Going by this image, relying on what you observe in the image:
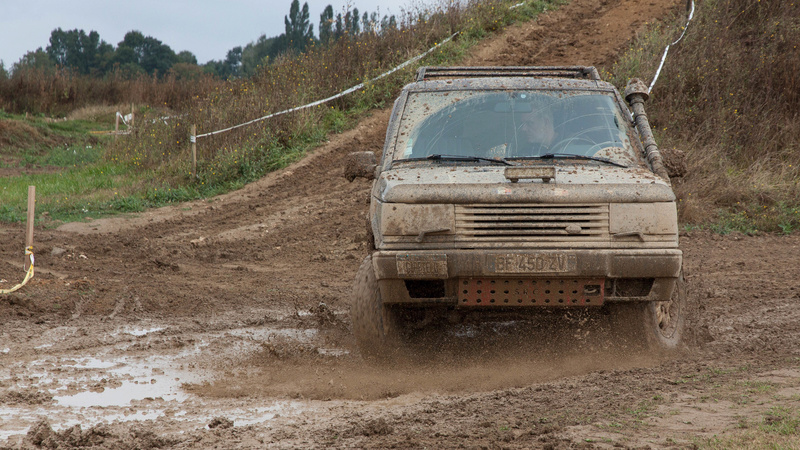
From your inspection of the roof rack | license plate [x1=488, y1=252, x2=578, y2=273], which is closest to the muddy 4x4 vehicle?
license plate [x1=488, y1=252, x2=578, y2=273]

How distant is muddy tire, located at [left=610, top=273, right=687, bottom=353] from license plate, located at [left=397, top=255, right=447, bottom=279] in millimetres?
1449

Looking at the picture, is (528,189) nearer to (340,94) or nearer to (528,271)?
(528,271)

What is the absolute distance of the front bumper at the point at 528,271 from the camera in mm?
4738

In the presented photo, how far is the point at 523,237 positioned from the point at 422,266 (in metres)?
0.67

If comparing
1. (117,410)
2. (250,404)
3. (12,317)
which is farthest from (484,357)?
(12,317)

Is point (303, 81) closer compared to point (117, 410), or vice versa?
point (117, 410)

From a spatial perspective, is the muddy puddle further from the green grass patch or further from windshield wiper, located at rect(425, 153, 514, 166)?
the green grass patch

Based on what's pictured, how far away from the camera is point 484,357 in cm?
561

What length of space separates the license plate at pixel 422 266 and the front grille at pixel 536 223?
0.70ft

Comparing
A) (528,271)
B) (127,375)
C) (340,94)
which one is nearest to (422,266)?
(528,271)

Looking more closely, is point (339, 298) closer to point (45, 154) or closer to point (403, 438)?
point (403, 438)

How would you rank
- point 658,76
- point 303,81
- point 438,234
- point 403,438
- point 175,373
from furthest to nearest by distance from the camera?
point 303,81 < point 658,76 < point 175,373 < point 438,234 < point 403,438

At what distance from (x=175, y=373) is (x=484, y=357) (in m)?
2.22

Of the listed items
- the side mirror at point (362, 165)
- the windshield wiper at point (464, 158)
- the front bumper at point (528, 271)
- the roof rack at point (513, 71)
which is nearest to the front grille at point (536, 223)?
the front bumper at point (528, 271)
